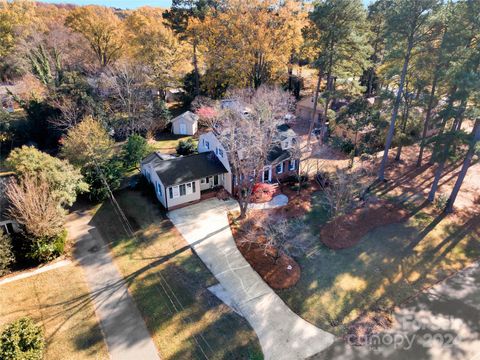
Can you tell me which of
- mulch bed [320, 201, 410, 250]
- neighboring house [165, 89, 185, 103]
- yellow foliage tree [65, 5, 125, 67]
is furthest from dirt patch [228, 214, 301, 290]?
yellow foliage tree [65, 5, 125, 67]

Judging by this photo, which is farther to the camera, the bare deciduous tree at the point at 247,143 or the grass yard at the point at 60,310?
the bare deciduous tree at the point at 247,143

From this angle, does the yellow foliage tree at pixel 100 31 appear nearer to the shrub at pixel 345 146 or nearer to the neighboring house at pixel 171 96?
the neighboring house at pixel 171 96

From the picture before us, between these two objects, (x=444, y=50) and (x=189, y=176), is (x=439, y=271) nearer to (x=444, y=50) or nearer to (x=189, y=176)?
(x=444, y=50)

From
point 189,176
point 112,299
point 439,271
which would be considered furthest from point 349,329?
point 189,176

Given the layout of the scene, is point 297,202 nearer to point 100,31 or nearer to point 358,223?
point 358,223

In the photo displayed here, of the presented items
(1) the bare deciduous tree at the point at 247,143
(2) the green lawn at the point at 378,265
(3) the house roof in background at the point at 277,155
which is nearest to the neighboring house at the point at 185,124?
(1) the bare deciduous tree at the point at 247,143

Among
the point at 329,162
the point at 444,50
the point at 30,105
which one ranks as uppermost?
the point at 444,50

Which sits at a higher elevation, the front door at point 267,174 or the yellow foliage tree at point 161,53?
the yellow foliage tree at point 161,53
